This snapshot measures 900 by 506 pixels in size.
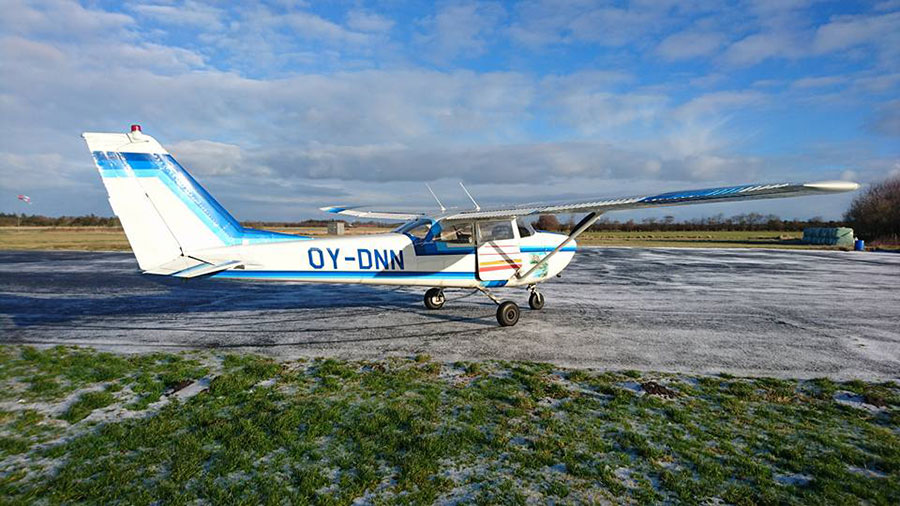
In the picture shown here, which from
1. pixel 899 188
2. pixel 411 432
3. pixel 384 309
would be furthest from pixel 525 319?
pixel 899 188

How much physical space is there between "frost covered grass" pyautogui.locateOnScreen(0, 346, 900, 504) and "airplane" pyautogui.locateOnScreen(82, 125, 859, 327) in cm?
217

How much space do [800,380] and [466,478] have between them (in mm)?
5008

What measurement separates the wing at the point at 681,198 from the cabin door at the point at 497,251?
0.36 metres

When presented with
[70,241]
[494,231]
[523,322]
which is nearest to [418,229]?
[494,231]

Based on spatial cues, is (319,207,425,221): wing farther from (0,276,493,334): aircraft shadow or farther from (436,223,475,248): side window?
(436,223,475,248): side window

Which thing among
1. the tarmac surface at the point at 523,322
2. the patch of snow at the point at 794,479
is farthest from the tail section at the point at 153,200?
the patch of snow at the point at 794,479

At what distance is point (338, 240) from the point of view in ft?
28.6

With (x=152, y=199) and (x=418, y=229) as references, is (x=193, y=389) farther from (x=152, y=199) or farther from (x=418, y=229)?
(x=418, y=229)

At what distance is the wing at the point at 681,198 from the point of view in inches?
222

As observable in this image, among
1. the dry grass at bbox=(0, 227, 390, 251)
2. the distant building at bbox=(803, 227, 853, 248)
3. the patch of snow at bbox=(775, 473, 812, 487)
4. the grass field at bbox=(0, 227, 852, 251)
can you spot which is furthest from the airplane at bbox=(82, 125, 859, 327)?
the distant building at bbox=(803, 227, 853, 248)

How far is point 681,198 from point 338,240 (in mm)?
6147

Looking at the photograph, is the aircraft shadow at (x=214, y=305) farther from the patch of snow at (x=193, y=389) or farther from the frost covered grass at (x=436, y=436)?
the frost covered grass at (x=436, y=436)

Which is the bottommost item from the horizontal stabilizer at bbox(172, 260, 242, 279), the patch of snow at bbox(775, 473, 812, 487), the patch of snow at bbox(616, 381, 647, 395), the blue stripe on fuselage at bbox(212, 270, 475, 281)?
the patch of snow at bbox(775, 473, 812, 487)

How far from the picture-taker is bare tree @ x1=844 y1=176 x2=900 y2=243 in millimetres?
47197
